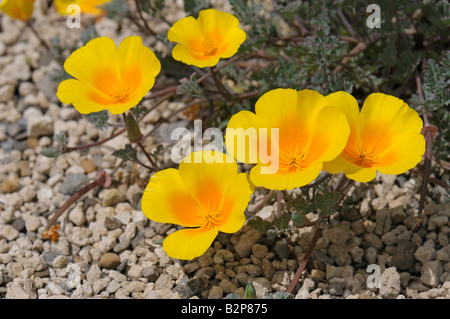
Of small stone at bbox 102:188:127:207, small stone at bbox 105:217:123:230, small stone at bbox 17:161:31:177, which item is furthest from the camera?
small stone at bbox 17:161:31:177

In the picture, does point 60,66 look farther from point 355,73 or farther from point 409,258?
point 409,258

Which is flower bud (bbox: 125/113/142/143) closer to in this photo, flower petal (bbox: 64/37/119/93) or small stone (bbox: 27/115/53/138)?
flower petal (bbox: 64/37/119/93)

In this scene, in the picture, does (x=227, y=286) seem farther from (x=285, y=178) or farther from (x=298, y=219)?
(x=285, y=178)

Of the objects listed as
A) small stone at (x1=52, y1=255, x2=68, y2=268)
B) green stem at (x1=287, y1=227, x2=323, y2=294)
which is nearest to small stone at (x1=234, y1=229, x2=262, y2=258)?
green stem at (x1=287, y1=227, x2=323, y2=294)

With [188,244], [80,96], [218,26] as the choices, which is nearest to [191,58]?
[218,26]
